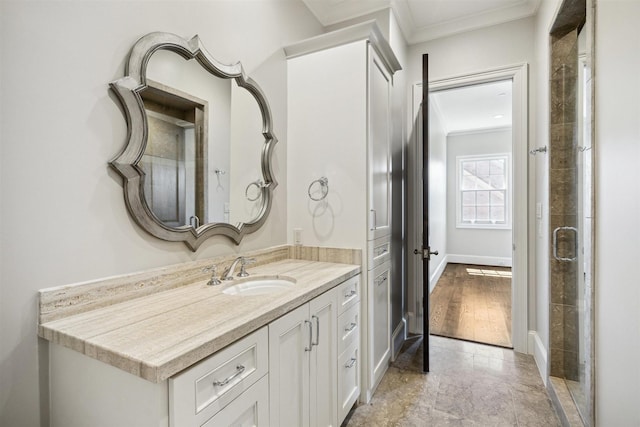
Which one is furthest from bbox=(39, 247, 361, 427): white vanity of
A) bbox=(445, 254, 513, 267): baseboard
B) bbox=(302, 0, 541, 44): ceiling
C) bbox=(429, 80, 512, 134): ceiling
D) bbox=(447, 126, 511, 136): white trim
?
bbox=(447, 126, 511, 136): white trim

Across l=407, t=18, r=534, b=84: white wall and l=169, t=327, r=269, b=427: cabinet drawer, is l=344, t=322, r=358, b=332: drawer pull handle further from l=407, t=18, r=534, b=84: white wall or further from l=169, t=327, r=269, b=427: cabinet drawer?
l=407, t=18, r=534, b=84: white wall

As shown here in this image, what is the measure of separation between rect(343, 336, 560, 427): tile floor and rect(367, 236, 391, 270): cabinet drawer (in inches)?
34.0

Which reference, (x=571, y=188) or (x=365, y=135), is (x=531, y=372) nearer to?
(x=571, y=188)

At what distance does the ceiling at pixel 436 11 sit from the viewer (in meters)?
2.52

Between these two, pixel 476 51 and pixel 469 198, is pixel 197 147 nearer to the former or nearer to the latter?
pixel 476 51

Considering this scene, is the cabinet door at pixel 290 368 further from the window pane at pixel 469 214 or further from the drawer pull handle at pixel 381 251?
the window pane at pixel 469 214

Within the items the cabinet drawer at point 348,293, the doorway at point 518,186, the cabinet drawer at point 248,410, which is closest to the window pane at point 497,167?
the doorway at point 518,186

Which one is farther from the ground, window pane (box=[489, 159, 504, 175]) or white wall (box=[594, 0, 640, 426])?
window pane (box=[489, 159, 504, 175])

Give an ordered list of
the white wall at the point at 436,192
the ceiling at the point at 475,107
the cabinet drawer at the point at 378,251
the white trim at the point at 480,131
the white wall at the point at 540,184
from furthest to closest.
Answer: the white trim at the point at 480,131, the white wall at the point at 436,192, the ceiling at the point at 475,107, the white wall at the point at 540,184, the cabinet drawer at the point at 378,251

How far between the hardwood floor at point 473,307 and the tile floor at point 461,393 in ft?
1.08

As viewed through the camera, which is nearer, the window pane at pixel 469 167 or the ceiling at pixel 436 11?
the ceiling at pixel 436 11

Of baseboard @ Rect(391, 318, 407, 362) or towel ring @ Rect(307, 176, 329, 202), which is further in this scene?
baseboard @ Rect(391, 318, 407, 362)

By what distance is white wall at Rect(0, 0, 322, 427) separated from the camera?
37.9 inches

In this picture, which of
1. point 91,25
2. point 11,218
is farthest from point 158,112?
point 11,218
